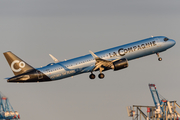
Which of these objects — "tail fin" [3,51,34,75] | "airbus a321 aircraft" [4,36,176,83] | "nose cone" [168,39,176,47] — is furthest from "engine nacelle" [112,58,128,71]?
"tail fin" [3,51,34,75]

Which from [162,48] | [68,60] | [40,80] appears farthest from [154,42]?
[40,80]

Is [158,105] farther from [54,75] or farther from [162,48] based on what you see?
[54,75]

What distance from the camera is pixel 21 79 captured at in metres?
127

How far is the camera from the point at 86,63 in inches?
5103

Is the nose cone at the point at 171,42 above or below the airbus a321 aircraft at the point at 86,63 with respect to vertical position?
above

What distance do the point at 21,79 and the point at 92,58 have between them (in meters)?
20.2

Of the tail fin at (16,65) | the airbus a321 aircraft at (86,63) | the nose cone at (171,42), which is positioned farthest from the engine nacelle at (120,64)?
the tail fin at (16,65)

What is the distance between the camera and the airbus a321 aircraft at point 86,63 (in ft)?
417

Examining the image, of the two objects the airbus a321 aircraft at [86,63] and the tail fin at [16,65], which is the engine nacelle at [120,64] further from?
the tail fin at [16,65]

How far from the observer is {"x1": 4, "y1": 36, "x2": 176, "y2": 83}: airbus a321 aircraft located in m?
127

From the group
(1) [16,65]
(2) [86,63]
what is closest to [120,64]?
(2) [86,63]

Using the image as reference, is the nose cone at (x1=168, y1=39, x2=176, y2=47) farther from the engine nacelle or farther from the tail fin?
the tail fin

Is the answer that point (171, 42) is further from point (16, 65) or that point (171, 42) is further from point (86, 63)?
point (16, 65)

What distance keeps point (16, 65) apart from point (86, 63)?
63.0 ft
